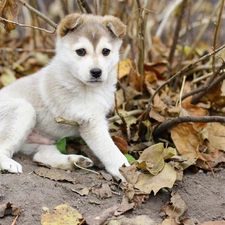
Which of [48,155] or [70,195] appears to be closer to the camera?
[70,195]

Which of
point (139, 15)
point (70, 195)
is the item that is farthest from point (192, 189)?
point (139, 15)

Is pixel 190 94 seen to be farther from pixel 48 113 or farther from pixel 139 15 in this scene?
pixel 48 113

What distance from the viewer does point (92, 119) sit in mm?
4879

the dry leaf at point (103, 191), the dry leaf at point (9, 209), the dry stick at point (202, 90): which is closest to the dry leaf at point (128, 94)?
the dry stick at point (202, 90)

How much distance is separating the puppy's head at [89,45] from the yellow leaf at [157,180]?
104 centimetres

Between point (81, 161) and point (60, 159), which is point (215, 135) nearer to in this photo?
point (81, 161)

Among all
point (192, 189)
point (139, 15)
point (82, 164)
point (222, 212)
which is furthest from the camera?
point (139, 15)

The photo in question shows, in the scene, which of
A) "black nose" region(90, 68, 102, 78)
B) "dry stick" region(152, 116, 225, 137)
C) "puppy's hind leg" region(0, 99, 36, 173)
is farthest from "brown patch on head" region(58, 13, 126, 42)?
"dry stick" region(152, 116, 225, 137)

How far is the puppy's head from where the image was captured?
468 centimetres

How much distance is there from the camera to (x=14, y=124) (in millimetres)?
4809

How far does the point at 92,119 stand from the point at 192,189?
1198 mm

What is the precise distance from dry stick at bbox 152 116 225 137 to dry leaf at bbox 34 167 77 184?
113 cm

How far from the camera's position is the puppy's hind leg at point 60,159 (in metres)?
4.80

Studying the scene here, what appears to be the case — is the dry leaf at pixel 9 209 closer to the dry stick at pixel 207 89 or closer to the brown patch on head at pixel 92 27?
the brown patch on head at pixel 92 27
